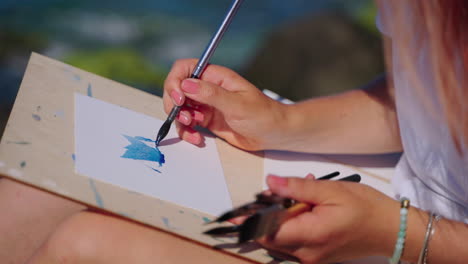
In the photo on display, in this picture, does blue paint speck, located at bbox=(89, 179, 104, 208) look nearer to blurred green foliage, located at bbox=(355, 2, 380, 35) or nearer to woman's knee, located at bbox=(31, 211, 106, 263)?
woman's knee, located at bbox=(31, 211, 106, 263)

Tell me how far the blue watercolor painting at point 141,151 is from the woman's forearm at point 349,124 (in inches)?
8.1

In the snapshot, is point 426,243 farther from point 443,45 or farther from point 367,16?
point 367,16

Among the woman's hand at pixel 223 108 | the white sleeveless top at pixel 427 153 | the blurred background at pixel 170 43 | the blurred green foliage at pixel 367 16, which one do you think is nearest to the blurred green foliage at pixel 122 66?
the blurred background at pixel 170 43

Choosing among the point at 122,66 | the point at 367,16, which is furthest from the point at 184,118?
the point at 367,16

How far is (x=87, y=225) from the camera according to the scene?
554 mm

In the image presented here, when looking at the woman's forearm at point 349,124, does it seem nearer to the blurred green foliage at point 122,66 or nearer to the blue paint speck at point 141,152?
the blue paint speck at point 141,152

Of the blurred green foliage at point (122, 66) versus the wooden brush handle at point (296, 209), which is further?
the blurred green foliage at point (122, 66)

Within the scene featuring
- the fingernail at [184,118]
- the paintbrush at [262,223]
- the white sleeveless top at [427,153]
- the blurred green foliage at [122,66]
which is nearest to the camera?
the paintbrush at [262,223]

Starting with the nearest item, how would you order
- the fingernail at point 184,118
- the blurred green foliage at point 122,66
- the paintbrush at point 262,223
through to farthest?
the paintbrush at point 262,223 < the fingernail at point 184,118 < the blurred green foliage at point 122,66

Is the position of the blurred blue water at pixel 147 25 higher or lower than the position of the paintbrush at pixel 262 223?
lower

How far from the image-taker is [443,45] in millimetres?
546

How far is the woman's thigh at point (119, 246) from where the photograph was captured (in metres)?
0.54

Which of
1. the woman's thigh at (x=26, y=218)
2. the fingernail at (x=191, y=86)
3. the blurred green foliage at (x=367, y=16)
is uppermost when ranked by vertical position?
the blurred green foliage at (x=367, y=16)

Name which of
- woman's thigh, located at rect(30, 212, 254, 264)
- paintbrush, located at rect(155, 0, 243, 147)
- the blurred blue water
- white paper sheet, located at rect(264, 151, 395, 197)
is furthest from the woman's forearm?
the blurred blue water
